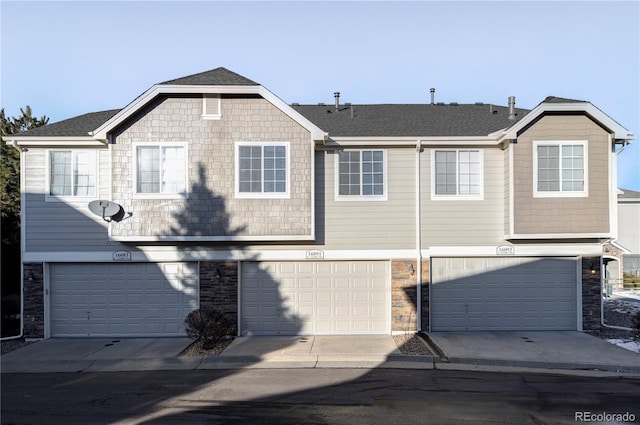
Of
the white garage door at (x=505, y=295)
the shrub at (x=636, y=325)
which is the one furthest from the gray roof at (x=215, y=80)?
the shrub at (x=636, y=325)

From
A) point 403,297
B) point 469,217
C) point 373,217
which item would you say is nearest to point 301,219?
point 373,217

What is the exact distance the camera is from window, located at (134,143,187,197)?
12.0 meters

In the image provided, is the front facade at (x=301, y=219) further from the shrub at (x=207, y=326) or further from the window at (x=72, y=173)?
the shrub at (x=207, y=326)

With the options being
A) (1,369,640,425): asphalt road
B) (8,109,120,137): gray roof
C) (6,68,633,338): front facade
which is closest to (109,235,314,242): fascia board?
(6,68,633,338): front facade

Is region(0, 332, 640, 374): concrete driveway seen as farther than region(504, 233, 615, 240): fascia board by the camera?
No

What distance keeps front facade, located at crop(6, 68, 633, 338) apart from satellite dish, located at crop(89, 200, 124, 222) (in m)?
0.05

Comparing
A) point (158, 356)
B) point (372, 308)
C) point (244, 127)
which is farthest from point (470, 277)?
point (158, 356)

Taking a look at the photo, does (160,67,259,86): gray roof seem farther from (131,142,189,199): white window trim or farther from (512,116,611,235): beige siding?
(512,116,611,235): beige siding

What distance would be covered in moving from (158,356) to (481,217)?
9.51 m

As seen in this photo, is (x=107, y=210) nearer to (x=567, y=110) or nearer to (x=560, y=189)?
(x=560, y=189)

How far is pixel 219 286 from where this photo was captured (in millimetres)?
12453

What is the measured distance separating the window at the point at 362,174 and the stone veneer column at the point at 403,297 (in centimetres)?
217

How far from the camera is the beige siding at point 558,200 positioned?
12.2m

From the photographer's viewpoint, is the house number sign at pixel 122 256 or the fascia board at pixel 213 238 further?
the house number sign at pixel 122 256
